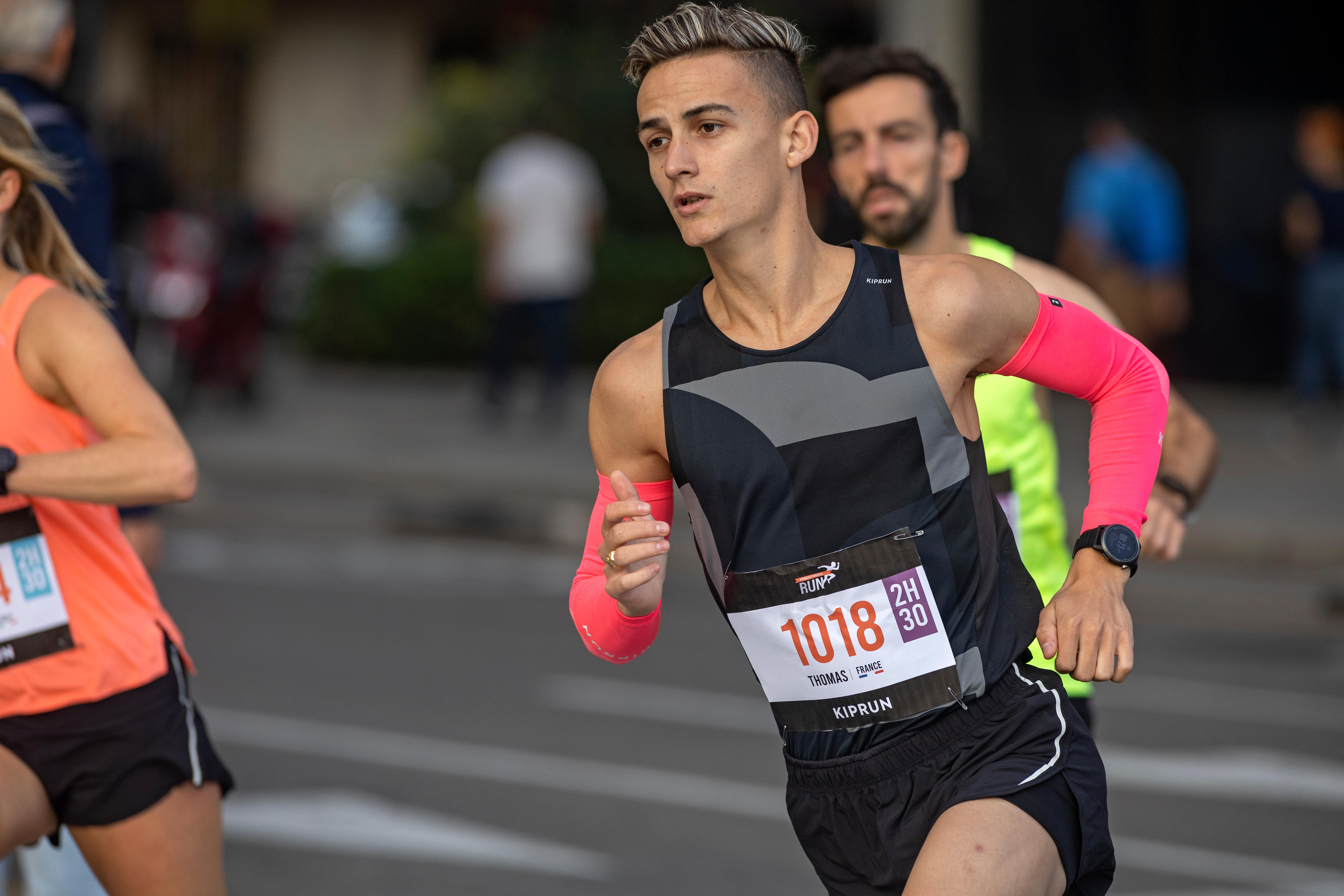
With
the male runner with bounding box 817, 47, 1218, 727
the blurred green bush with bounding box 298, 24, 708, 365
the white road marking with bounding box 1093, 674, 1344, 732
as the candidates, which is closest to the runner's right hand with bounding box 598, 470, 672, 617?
the male runner with bounding box 817, 47, 1218, 727

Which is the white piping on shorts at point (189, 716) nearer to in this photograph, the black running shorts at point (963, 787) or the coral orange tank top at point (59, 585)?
the coral orange tank top at point (59, 585)

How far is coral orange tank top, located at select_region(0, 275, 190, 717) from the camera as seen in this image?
3102mm

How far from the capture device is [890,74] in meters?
4.02

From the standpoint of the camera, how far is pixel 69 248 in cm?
340

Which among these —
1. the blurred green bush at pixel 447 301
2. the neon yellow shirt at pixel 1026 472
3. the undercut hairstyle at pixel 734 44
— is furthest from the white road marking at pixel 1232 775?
the blurred green bush at pixel 447 301

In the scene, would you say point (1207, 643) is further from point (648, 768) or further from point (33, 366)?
point (33, 366)

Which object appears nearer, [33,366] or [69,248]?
[33,366]

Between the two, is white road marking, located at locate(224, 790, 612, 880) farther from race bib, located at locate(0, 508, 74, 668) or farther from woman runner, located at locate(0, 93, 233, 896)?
race bib, located at locate(0, 508, 74, 668)

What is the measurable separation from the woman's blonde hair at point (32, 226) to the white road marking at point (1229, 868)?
3.23 m

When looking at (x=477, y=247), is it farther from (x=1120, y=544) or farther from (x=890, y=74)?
(x=1120, y=544)

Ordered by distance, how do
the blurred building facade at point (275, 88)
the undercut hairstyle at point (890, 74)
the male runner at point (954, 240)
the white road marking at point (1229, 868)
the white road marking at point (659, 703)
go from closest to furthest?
1. the male runner at point (954, 240)
2. the undercut hairstyle at point (890, 74)
3. the white road marking at point (1229, 868)
4. the white road marking at point (659, 703)
5. the blurred building facade at point (275, 88)

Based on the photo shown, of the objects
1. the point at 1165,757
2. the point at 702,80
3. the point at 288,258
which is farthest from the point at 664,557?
the point at 288,258

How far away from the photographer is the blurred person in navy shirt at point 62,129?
12.9 ft

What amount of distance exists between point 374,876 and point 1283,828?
2.80 meters
